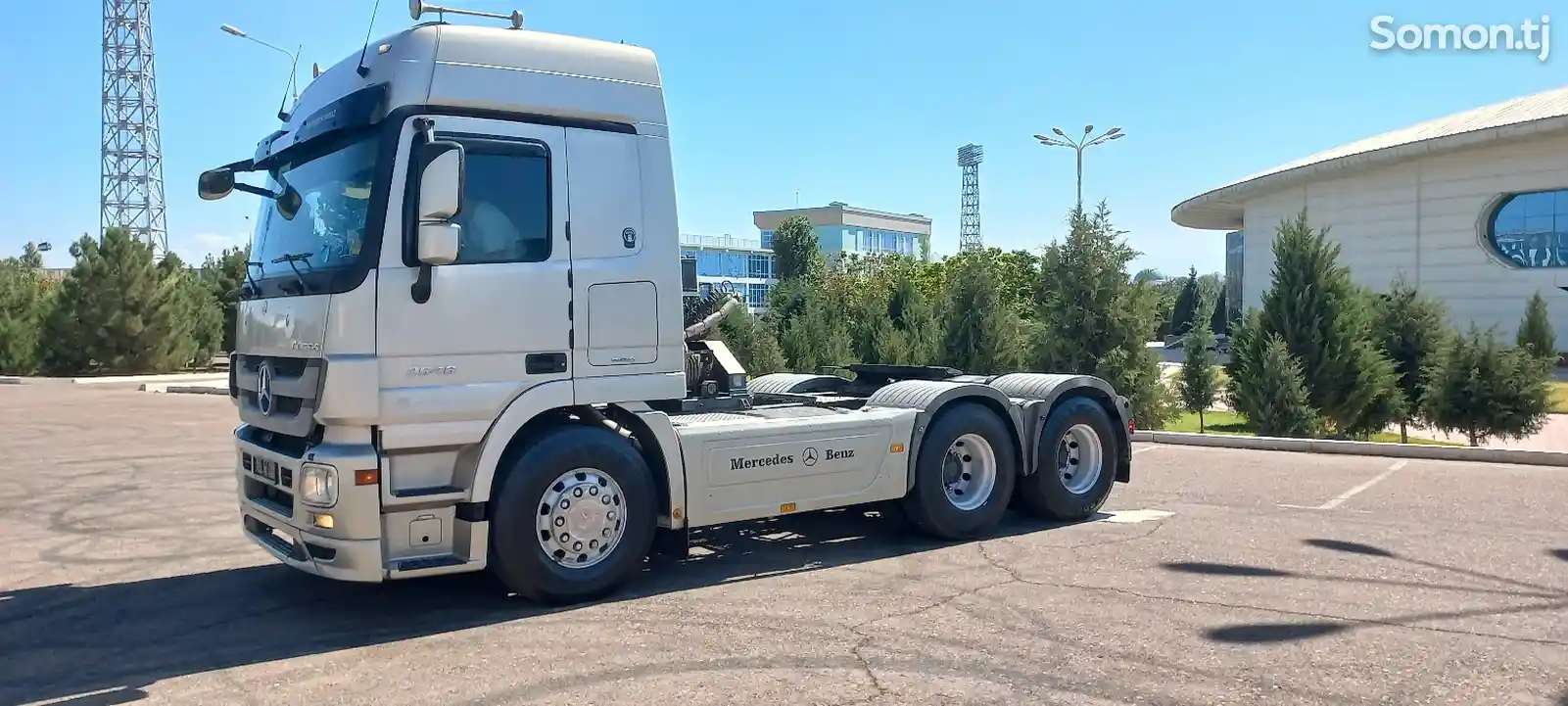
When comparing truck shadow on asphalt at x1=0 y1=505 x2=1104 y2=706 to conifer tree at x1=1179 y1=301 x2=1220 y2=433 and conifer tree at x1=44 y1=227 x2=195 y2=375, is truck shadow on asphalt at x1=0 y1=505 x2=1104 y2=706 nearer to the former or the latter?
conifer tree at x1=1179 y1=301 x2=1220 y2=433

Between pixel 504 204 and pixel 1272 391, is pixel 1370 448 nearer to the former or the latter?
pixel 1272 391

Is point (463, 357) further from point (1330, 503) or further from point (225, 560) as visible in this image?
point (1330, 503)

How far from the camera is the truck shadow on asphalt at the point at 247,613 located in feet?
18.0

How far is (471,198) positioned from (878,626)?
327cm

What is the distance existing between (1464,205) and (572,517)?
132 ft

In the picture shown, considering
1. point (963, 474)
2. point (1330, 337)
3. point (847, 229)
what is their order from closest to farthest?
point (963, 474), point (1330, 337), point (847, 229)

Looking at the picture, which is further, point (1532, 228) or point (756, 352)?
point (1532, 228)

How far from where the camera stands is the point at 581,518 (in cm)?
652

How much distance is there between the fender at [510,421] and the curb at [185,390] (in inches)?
948

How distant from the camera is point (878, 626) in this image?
6035mm

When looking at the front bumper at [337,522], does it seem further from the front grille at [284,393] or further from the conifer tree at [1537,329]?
the conifer tree at [1537,329]

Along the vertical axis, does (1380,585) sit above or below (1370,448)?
below

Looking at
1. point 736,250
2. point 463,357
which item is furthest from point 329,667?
point 736,250

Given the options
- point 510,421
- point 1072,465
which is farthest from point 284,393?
point 1072,465
